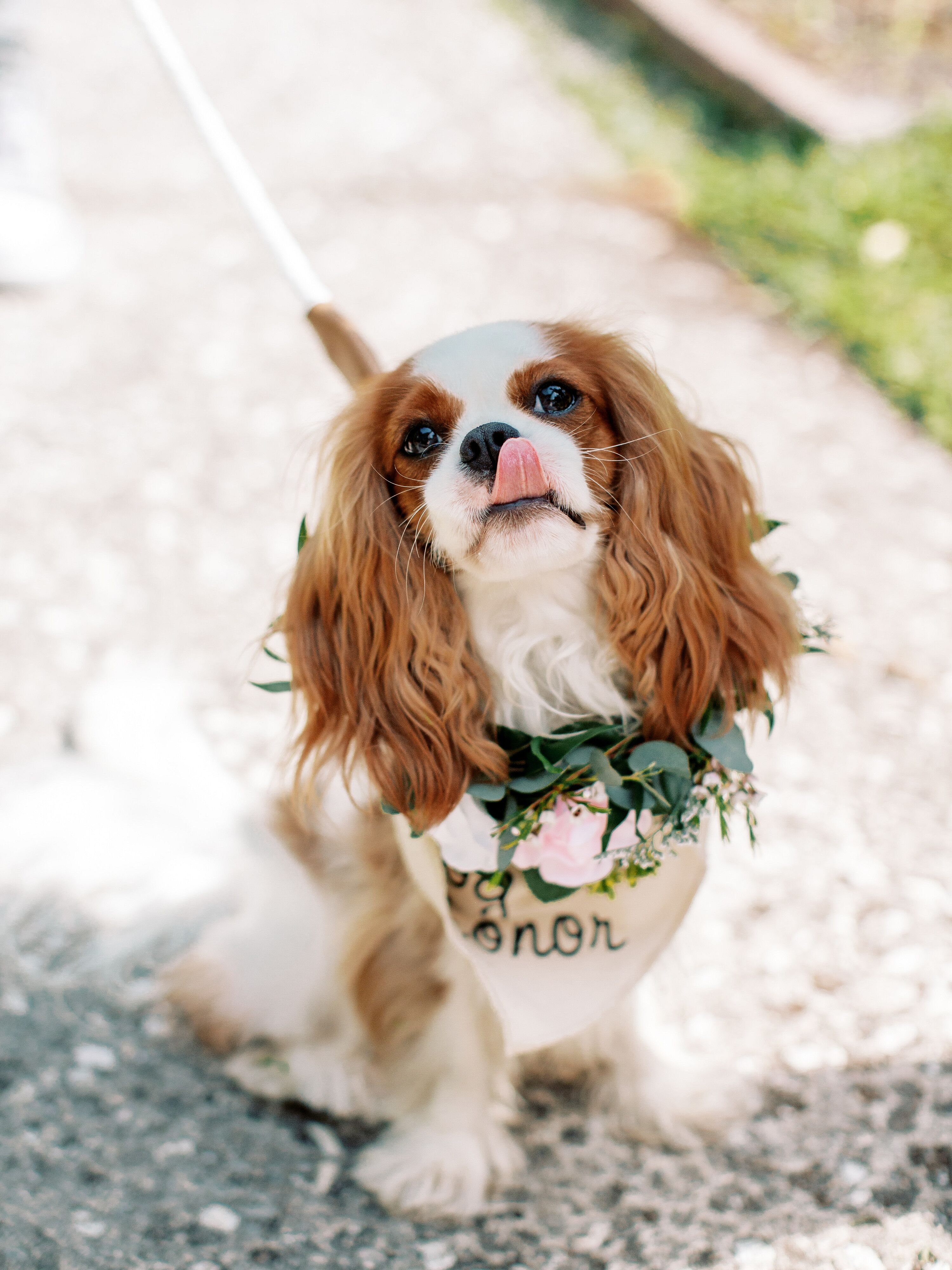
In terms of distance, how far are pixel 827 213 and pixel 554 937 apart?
3.82 meters

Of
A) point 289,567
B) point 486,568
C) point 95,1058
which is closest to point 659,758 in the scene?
point 486,568

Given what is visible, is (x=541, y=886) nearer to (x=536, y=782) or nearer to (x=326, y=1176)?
(x=536, y=782)

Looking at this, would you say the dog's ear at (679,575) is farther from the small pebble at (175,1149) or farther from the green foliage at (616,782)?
the small pebble at (175,1149)

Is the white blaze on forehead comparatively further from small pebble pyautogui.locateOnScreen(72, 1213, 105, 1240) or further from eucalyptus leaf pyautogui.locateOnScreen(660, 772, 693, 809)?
small pebble pyautogui.locateOnScreen(72, 1213, 105, 1240)

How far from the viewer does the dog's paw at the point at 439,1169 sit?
1.96 metres

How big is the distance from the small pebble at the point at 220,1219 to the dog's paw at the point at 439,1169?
0.80ft

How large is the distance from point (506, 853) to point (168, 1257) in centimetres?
89

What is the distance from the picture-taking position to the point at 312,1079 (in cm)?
215

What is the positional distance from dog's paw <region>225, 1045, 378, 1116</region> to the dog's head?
0.78 m

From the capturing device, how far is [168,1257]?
1775 millimetres

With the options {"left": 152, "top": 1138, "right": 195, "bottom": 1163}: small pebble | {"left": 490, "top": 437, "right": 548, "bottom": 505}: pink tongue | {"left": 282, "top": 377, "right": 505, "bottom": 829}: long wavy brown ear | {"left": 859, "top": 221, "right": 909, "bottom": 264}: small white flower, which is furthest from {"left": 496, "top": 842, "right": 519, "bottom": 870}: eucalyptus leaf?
{"left": 859, "top": 221, "right": 909, "bottom": 264}: small white flower

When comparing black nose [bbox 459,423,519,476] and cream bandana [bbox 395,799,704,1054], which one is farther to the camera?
cream bandana [bbox 395,799,704,1054]

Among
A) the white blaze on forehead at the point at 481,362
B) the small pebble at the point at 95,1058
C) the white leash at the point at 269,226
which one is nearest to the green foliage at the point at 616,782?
the white blaze on forehead at the point at 481,362

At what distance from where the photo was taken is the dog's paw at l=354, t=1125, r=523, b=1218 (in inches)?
77.2
